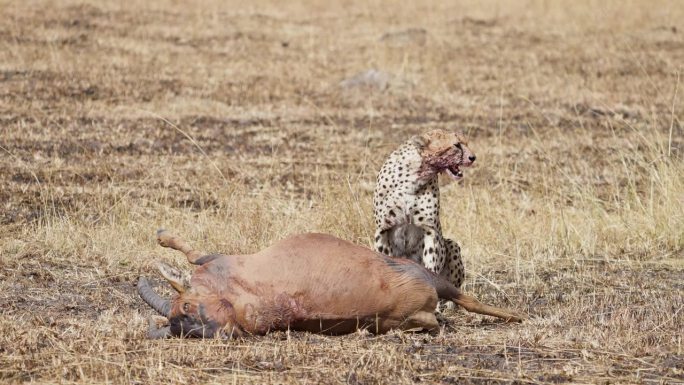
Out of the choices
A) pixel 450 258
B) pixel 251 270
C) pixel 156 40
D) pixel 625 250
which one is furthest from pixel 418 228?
pixel 156 40

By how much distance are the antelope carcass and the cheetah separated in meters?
0.88

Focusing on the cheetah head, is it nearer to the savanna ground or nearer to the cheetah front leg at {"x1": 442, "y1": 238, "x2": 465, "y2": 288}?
the cheetah front leg at {"x1": 442, "y1": 238, "x2": 465, "y2": 288}

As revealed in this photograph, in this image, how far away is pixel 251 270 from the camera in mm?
5469

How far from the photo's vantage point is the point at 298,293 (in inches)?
214

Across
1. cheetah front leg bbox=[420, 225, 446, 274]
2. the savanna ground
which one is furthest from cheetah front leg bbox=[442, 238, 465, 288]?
the savanna ground

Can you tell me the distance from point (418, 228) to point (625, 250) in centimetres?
224

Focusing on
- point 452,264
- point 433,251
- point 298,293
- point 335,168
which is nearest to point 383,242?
point 433,251

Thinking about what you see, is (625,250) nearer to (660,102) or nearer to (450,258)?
(450,258)

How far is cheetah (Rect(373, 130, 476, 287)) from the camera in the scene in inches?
262

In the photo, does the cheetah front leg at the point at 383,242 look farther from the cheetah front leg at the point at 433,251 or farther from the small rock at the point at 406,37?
the small rock at the point at 406,37

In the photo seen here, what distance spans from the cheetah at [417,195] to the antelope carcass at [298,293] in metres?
0.88

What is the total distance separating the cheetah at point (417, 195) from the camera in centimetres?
665

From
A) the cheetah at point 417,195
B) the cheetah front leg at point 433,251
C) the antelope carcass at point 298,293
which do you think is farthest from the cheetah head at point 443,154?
the antelope carcass at point 298,293

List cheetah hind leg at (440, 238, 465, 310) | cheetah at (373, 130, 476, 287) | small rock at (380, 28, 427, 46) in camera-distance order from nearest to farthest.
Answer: cheetah at (373, 130, 476, 287), cheetah hind leg at (440, 238, 465, 310), small rock at (380, 28, 427, 46)
